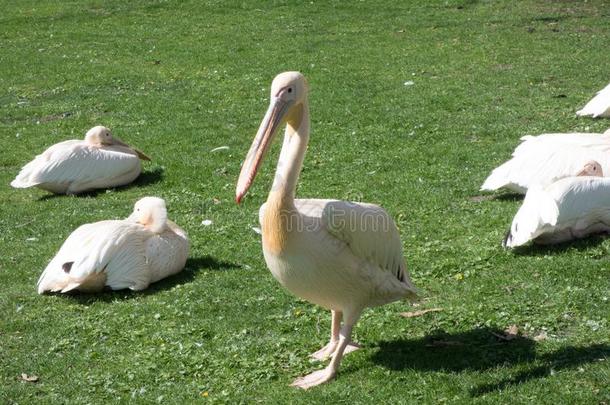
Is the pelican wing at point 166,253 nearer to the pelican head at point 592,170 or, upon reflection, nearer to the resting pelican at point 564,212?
the resting pelican at point 564,212

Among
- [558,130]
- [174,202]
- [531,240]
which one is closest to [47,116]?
[174,202]

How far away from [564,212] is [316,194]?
243 centimetres

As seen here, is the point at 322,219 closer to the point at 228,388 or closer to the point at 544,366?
the point at 228,388

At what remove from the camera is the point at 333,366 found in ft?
15.1

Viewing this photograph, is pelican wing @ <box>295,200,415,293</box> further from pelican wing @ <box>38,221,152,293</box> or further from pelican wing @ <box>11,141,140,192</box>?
pelican wing @ <box>11,141,140,192</box>

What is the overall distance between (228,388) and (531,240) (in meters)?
2.55

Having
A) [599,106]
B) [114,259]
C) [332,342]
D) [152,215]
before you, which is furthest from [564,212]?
[599,106]

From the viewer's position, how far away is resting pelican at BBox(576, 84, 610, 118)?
30.8 ft

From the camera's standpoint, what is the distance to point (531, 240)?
20.4ft

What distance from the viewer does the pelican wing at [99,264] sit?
5.93m

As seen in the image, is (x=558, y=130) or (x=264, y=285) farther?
(x=558, y=130)

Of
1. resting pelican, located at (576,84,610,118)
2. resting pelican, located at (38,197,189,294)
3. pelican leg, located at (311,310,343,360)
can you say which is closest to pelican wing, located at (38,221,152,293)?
resting pelican, located at (38,197,189,294)

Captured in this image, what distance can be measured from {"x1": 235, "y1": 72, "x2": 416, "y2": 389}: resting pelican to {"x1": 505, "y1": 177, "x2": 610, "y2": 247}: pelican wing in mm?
1529

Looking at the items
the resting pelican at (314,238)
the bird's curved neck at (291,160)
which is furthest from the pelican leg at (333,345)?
the bird's curved neck at (291,160)
